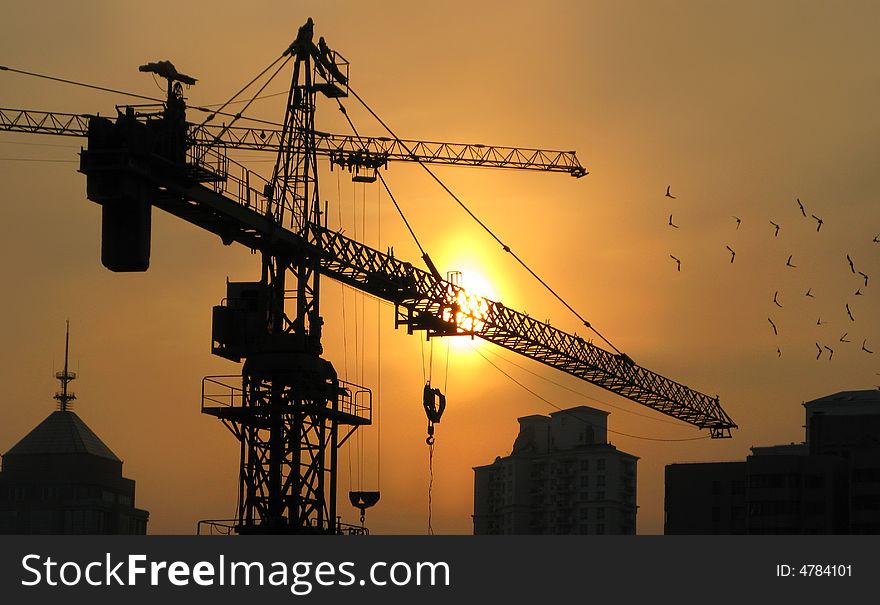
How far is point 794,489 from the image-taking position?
152 m

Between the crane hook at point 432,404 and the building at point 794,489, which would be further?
the building at point 794,489

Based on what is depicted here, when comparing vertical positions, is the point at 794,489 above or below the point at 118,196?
below

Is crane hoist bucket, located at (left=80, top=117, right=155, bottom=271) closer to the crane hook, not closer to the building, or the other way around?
the crane hook

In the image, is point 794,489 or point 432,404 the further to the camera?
point 794,489

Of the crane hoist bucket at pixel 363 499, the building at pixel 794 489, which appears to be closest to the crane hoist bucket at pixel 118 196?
the crane hoist bucket at pixel 363 499

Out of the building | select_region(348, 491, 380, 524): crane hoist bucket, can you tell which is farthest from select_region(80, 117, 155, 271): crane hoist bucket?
the building

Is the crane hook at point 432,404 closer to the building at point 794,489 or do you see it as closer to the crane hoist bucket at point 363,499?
the crane hoist bucket at point 363,499

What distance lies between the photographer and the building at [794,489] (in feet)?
479

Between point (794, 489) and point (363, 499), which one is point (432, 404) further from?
point (794, 489)

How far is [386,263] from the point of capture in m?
101

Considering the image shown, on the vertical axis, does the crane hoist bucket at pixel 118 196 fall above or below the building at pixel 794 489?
above

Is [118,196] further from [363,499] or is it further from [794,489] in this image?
[794,489]

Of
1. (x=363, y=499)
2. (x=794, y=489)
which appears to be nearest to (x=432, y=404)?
(x=363, y=499)
